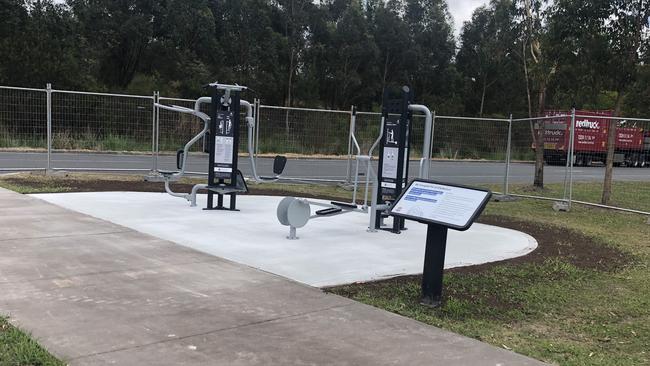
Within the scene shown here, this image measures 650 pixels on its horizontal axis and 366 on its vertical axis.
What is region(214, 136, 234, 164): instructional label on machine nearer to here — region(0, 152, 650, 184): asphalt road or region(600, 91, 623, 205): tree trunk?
region(0, 152, 650, 184): asphalt road

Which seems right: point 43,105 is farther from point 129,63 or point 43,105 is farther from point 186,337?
point 129,63

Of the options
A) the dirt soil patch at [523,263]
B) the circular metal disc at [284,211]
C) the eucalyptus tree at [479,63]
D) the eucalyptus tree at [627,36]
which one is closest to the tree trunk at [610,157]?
the eucalyptus tree at [627,36]

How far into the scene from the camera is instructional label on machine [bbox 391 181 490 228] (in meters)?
5.21

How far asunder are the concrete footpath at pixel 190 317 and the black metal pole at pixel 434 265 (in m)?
0.60

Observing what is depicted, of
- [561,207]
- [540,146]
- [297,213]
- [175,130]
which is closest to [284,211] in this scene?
[297,213]

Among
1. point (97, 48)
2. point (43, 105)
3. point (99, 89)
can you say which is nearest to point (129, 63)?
point (97, 48)

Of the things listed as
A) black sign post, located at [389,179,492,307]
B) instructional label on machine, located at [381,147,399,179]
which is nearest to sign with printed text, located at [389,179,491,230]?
black sign post, located at [389,179,492,307]

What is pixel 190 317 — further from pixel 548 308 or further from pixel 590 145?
pixel 590 145

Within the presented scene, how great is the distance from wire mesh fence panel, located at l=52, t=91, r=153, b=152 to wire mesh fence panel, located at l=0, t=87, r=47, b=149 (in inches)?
27.0

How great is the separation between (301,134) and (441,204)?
1846cm

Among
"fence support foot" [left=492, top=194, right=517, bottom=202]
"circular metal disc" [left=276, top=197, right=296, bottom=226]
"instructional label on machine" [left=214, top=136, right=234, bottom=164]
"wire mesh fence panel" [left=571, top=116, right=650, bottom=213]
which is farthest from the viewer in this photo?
"wire mesh fence panel" [left=571, top=116, right=650, bottom=213]

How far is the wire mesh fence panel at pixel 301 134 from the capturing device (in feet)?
76.4

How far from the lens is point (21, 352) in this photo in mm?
3840

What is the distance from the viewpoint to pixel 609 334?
4930mm
